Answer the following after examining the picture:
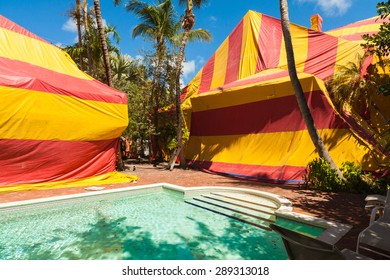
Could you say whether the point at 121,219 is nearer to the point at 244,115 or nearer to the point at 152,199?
the point at 152,199

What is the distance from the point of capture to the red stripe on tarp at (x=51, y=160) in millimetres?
8055

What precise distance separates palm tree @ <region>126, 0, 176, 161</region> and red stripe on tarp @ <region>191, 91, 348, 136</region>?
13.4ft

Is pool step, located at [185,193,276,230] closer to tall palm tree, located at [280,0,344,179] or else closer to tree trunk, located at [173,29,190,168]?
tall palm tree, located at [280,0,344,179]

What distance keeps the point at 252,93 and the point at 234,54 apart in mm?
4184

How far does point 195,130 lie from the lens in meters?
14.5

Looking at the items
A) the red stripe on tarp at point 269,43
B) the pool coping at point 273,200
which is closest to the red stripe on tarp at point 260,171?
the pool coping at point 273,200

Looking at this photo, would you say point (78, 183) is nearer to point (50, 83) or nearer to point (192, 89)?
point (50, 83)

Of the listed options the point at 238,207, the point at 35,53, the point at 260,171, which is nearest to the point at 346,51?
the point at 260,171

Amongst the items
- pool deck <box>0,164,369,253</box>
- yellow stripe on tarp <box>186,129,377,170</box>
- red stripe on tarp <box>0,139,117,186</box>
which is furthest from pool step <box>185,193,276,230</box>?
red stripe on tarp <box>0,139,117,186</box>

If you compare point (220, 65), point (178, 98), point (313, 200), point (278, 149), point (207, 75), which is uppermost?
point (220, 65)

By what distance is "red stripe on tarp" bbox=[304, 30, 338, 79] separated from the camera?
35.9 ft

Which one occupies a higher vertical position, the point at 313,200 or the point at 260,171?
the point at 260,171

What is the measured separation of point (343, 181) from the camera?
7629 millimetres

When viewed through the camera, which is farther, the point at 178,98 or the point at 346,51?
the point at 178,98
